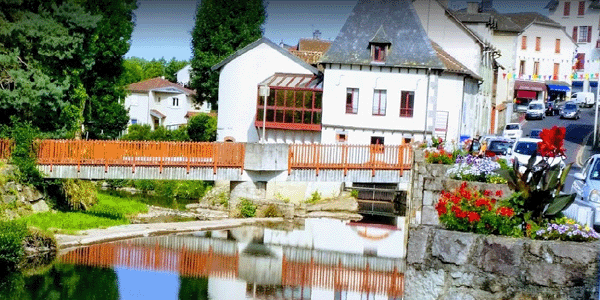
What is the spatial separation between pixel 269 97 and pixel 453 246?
1851 inches

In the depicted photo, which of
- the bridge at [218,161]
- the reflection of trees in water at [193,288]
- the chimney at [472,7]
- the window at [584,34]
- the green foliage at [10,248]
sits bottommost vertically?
the reflection of trees in water at [193,288]

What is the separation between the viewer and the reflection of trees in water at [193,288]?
1020 inches

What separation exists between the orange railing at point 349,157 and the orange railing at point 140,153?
10.4 feet

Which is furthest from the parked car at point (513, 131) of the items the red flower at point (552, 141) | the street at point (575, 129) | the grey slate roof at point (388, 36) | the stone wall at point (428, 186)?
the red flower at point (552, 141)

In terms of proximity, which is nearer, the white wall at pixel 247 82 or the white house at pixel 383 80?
the white house at pixel 383 80

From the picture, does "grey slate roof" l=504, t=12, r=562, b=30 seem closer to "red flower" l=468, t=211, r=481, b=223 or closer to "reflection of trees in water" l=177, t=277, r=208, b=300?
"reflection of trees in water" l=177, t=277, r=208, b=300

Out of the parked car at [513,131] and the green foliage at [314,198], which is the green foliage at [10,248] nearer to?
the green foliage at [314,198]

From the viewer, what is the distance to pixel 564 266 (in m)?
9.28

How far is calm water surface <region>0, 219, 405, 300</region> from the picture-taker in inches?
1045

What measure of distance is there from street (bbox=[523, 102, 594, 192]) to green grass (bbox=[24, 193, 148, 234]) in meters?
22.9

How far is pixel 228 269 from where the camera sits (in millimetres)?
30750

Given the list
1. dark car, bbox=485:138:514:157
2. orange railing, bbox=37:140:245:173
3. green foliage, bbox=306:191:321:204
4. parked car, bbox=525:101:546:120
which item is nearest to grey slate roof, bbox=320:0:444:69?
green foliage, bbox=306:191:321:204

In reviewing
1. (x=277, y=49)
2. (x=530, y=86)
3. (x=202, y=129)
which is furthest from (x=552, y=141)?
(x=530, y=86)

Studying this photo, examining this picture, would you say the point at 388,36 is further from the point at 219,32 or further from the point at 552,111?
the point at 552,111
